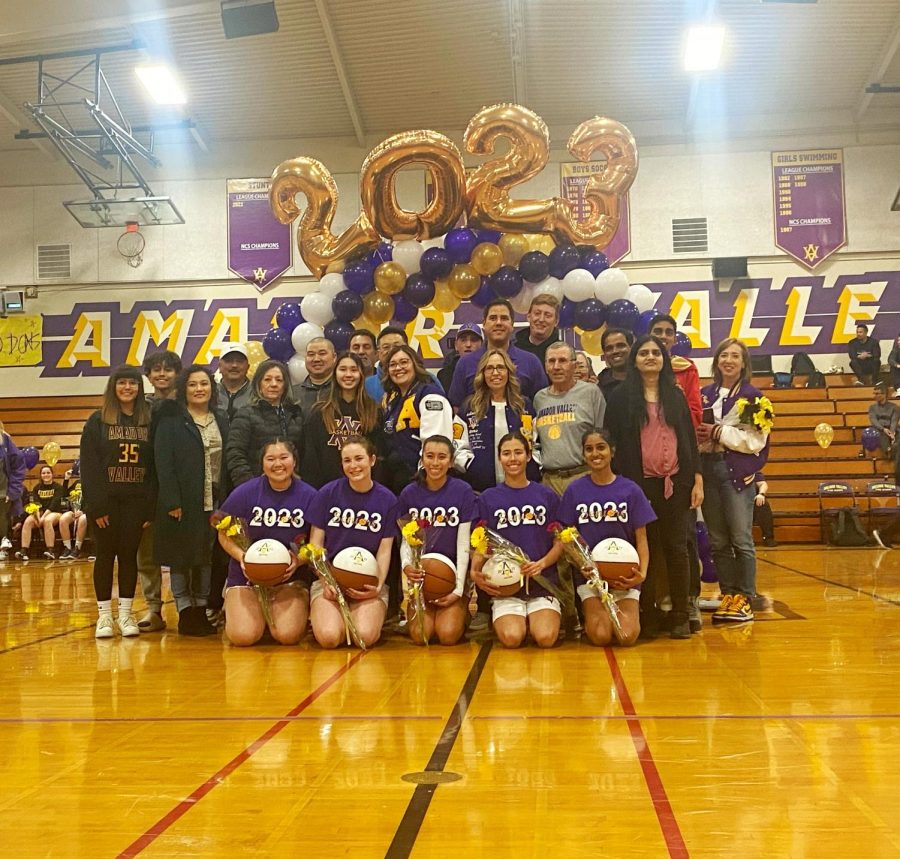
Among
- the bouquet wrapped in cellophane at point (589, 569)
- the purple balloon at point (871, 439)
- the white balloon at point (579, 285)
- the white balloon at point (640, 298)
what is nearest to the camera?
the bouquet wrapped in cellophane at point (589, 569)

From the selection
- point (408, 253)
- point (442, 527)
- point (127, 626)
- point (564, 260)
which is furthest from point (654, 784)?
point (408, 253)

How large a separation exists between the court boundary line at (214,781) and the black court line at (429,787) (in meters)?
0.56

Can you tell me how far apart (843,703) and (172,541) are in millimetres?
3696

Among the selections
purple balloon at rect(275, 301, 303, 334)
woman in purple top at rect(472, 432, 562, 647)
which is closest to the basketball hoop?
purple balloon at rect(275, 301, 303, 334)

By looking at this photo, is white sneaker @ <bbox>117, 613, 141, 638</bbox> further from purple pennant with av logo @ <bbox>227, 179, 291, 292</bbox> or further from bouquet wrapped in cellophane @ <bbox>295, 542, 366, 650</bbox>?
purple pennant with av logo @ <bbox>227, 179, 291, 292</bbox>

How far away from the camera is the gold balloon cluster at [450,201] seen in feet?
22.9

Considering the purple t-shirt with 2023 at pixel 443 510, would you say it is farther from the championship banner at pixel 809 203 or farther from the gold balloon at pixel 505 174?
the championship banner at pixel 809 203

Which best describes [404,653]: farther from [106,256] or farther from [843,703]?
[106,256]

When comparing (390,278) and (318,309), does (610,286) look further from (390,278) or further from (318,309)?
(318,309)

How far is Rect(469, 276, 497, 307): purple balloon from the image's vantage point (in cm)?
733

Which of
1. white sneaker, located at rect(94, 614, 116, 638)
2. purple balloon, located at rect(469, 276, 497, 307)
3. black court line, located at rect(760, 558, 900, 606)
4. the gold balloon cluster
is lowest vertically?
black court line, located at rect(760, 558, 900, 606)

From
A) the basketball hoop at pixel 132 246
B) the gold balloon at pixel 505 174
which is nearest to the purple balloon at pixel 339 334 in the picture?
the gold balloon at pixel 505 174

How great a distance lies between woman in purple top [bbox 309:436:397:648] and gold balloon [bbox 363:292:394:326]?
2.44 meters

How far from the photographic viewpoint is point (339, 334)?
7203 millimetres
